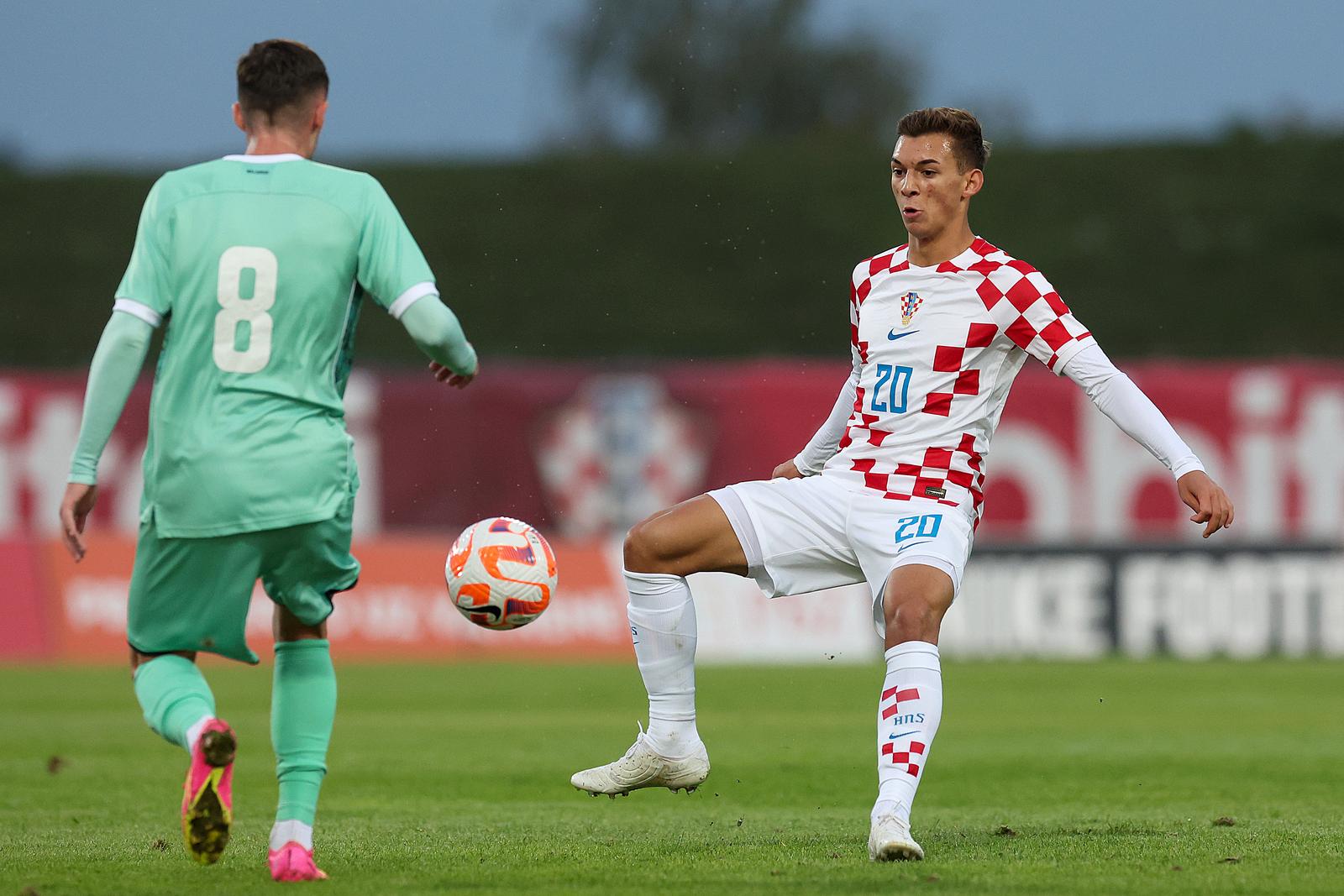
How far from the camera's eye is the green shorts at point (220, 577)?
5027mm

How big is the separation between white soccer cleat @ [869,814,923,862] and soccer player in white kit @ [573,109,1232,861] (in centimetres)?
39

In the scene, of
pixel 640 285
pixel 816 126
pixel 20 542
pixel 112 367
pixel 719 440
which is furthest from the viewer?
pixel 816 126

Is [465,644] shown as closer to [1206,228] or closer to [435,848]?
[435,848]

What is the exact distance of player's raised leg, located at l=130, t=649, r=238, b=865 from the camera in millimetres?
4781

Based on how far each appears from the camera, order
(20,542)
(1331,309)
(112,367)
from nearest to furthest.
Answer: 1. (112,367)
2. (20,542)
3. (1331,309)

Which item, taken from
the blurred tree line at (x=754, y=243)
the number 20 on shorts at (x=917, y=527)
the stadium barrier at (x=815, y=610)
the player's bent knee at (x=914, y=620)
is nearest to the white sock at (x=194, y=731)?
the player's bent knee at (x=914, y=620)

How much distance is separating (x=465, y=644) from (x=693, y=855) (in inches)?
490

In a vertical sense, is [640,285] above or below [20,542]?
above

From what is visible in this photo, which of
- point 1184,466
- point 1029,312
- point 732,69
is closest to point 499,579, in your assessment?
point 1029,312

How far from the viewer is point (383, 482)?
2109 centimetres

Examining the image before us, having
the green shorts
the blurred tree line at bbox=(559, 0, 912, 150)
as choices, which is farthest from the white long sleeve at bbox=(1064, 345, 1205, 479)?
the blurred tree line at bbox=(559, 0, 912, 150)

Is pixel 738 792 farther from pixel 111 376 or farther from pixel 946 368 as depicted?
pixel 111 376

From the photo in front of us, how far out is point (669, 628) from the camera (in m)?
6.30

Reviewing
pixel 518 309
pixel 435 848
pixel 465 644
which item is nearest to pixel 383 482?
pixel 465 644
